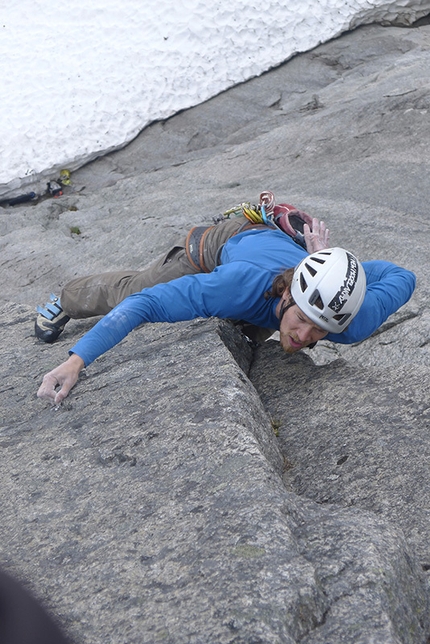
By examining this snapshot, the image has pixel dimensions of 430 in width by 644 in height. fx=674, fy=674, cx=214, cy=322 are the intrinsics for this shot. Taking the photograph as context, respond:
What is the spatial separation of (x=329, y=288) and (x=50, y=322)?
3.54m

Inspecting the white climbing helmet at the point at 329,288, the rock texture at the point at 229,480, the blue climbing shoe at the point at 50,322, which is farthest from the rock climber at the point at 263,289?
the blue climbing shoe at the point at 50,322

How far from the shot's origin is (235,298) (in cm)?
549

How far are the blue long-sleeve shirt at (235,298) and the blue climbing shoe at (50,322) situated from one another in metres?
2.28

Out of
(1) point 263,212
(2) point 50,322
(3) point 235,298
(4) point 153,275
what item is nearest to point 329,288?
(3) point 235,298

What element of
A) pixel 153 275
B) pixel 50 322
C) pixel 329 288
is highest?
pixel 329 288

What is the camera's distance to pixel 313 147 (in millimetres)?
12703

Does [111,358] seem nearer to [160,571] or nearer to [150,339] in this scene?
[150,339]

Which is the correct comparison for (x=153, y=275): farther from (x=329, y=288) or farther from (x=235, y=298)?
(x=329, y=288)

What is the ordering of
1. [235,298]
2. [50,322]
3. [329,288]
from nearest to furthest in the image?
[329,288] < [235,298] < [50,322]

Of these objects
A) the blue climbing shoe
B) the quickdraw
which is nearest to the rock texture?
the blue climbing shoe

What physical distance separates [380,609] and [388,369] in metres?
3.00

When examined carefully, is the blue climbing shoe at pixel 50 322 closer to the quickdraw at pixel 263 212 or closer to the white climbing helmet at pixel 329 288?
A: the quickdraw at pixel 263 212

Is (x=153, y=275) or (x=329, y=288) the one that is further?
(x=153, y=275)

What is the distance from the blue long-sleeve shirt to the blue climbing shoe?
228 cm
